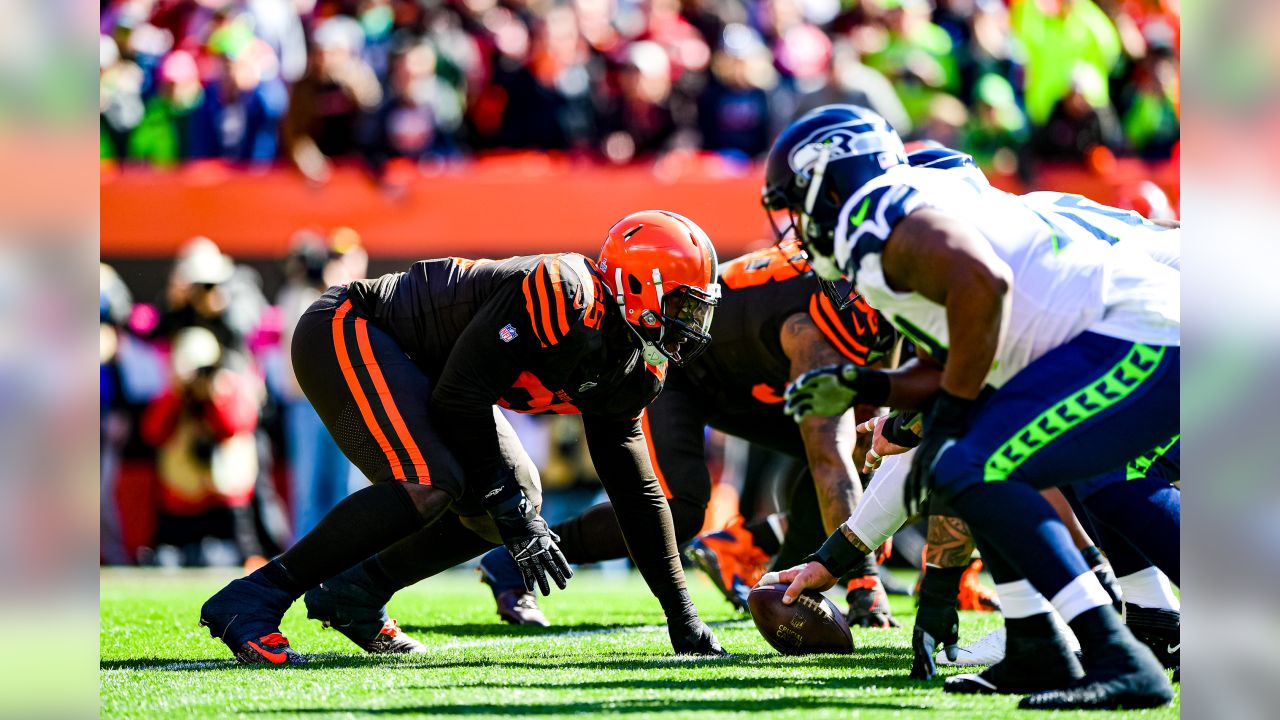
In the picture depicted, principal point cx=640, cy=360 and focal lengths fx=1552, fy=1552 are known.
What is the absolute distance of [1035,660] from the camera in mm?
4203

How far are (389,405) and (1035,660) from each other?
2.19m

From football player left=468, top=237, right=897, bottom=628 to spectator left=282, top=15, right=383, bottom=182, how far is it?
17.9 ft

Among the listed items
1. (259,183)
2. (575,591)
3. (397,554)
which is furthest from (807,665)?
(259,183)

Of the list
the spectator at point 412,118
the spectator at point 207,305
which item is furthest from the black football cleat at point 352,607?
the spectator at point 412,118

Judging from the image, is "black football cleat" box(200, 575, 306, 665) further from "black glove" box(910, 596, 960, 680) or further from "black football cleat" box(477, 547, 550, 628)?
"black glove" box(910, 596, 960, 680)

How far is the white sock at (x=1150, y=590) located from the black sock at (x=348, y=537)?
2.28 meters

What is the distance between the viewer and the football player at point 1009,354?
3.90 metres

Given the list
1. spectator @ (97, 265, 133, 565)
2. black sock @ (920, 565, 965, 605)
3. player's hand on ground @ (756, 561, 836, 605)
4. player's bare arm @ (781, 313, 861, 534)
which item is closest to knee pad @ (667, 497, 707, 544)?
player's bare arm @ (781, 313, 861, 534)

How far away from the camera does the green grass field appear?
4020 millimetres

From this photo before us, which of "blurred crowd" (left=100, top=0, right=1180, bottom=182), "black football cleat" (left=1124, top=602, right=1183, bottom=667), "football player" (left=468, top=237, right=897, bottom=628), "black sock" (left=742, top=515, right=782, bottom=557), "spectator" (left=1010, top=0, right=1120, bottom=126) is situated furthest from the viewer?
"spectator" (left=1010, top=0, right=1120, bottom=126)

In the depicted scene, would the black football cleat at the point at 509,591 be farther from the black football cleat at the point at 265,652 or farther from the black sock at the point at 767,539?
the black football cleat at the point at 265,652

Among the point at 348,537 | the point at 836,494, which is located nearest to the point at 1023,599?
the point at 836,494

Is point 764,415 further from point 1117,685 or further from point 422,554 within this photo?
point 1117,685
